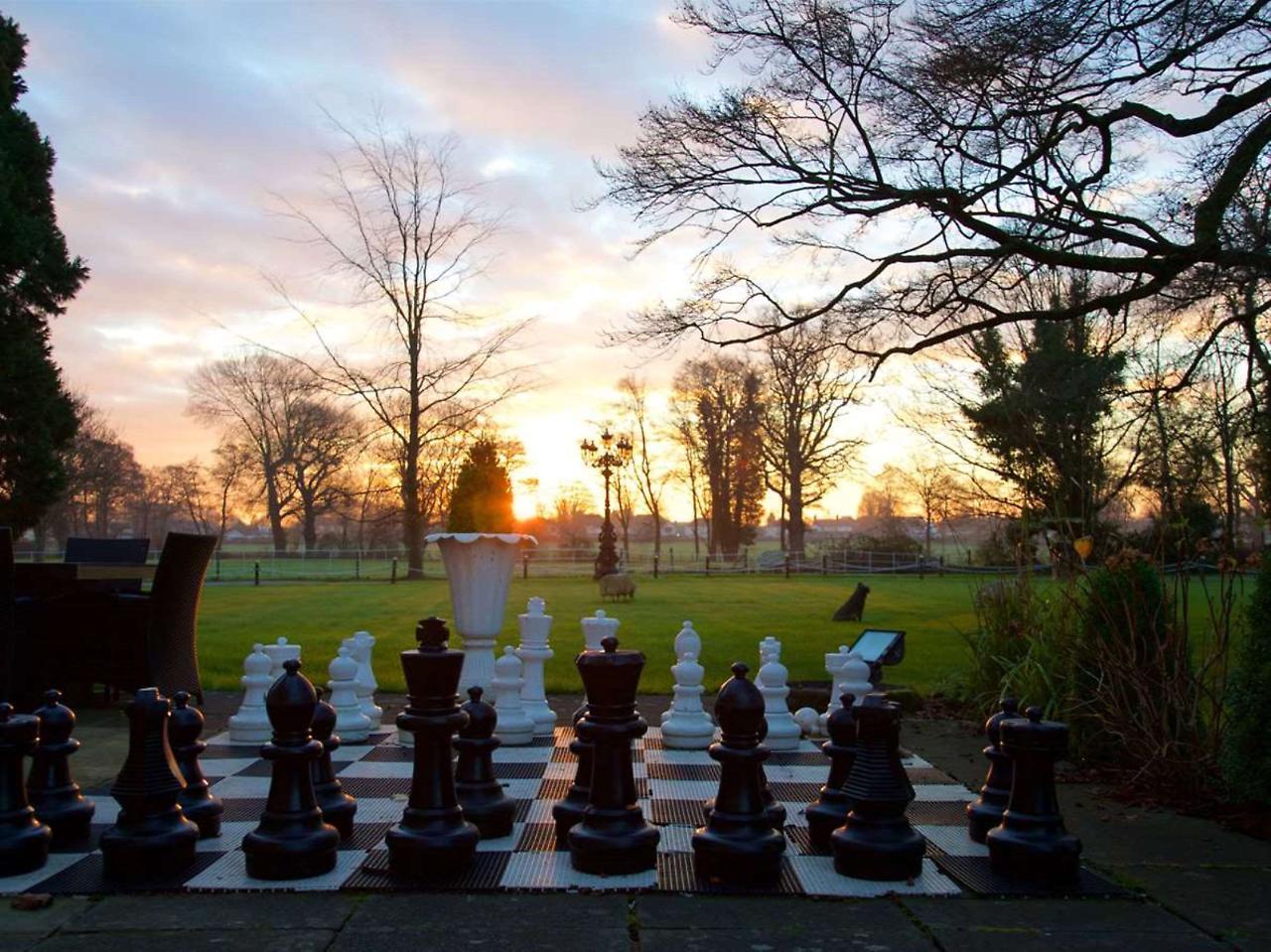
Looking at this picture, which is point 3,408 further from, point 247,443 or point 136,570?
point 247,443

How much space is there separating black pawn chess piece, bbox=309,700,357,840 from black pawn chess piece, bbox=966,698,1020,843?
211 centimetres

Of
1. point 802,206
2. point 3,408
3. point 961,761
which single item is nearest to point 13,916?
point 961,761

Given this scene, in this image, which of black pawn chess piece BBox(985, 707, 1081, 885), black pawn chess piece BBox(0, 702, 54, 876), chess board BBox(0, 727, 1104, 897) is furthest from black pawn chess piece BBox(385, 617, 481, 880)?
black pawn chess piece BBox(985, 707, 1081, 885)

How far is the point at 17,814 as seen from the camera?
308 cm

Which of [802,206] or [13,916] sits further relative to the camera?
[802,206]

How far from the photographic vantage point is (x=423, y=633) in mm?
3377

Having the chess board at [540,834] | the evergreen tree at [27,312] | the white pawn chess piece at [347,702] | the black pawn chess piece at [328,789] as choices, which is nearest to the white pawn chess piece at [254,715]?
the chess board at [540,834]

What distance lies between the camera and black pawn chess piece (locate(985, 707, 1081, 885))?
297 cm

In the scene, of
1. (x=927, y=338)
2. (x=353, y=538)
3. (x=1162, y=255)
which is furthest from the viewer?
(x=353, y=538)

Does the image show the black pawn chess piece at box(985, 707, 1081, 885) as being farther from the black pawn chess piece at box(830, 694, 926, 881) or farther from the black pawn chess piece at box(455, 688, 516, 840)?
the black pawn chess piece at box(455, 688, 516, 840)

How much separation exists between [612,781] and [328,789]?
1.05m

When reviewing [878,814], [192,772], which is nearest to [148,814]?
[192,772]

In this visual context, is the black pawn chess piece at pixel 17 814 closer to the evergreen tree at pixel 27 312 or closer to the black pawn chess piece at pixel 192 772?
the black pawn chess piece at pixel 192 772

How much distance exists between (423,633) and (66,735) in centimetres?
127
